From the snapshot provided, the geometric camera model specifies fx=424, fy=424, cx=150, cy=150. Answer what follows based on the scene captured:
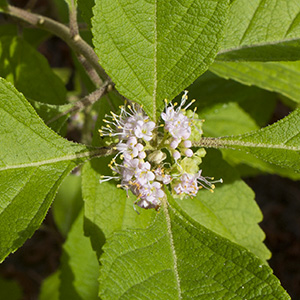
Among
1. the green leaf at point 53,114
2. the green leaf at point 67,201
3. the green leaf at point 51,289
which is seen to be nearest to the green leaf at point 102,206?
the green leaf at point 53,114

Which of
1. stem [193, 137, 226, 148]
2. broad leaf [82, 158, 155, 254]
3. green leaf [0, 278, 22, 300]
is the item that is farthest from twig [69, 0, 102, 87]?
green leaf [0, 278, 22, 300]

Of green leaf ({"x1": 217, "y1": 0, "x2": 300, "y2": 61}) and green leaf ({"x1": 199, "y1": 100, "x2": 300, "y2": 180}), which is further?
green leaf ({"x1": 199, "y1": 100, "x2": 300, "y2": 180})

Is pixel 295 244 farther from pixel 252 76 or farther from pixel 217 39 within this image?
pixel 217 39

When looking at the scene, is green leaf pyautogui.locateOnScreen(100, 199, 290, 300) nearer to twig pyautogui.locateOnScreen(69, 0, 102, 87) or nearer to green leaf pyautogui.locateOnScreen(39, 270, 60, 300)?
twig pyautogui.locateOnScreen(69, 0, 102, 87)

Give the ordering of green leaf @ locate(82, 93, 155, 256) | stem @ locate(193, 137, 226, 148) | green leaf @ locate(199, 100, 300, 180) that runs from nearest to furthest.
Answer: stem @ locate(193, 137, 226, 148), green leaf @ locate(82, 93, 155, 256), green leaf @ locate(199, 100, 300, 180)

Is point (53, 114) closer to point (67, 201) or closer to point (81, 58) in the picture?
point (81, 58)

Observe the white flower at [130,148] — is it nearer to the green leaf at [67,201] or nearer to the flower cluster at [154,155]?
the flower cluster at [154,155]

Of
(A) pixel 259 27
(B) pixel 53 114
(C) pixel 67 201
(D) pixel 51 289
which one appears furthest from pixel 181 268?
(D) pixel 51 289

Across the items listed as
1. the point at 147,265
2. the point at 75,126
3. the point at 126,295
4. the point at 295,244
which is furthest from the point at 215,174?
the point at 295,244
